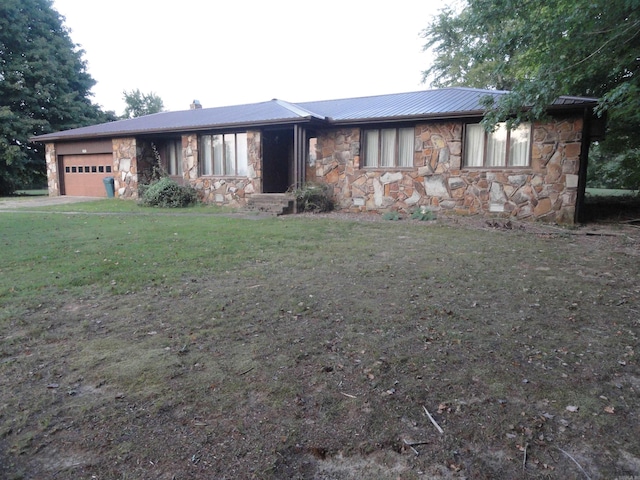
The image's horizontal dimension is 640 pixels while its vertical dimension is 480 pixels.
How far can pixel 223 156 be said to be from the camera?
1487cm

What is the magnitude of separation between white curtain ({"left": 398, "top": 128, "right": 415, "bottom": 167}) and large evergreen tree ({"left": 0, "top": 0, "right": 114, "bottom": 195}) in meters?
18.9

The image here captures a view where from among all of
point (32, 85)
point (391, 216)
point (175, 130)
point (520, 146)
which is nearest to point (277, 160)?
point (175, 130)

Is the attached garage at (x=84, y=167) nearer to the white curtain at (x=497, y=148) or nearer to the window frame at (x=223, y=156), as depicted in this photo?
the window frame at (x=223, y=156)

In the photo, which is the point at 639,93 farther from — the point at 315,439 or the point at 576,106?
the point at 315,439

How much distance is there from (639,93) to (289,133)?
1063 centimetres

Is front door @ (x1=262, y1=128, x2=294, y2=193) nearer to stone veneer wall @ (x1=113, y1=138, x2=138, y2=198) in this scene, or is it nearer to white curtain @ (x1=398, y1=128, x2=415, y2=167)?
white curtain @ (x1=398, y1=128, x2=415, y2=167)

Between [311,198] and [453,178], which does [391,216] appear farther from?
[311,198]

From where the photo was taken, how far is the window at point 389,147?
12266 mm

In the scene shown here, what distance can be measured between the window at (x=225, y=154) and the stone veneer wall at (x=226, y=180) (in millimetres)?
297

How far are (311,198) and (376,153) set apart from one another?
234cm

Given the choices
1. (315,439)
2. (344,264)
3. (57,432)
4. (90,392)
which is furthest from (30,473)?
(344,264)

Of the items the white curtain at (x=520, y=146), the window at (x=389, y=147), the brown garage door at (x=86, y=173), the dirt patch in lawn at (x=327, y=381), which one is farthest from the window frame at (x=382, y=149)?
the brown garage door at (x=86, y=173)

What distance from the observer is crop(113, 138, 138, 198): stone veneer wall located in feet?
53.3

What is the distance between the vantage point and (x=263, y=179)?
14.1 meters
